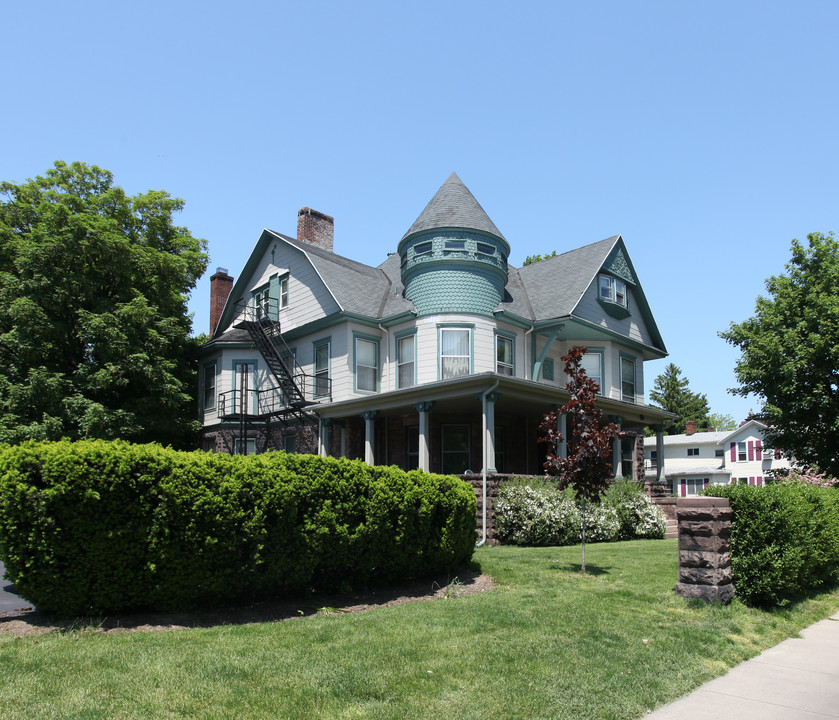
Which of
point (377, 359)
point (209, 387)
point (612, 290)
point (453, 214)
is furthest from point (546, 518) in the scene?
point (209, 387)

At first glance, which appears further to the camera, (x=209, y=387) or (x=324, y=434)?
(x=209, y=387)

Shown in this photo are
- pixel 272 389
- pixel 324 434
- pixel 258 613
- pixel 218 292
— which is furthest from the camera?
pixel 218 292

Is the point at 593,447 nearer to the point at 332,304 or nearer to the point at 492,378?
the point at 492,378

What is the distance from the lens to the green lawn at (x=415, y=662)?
15.9 ft

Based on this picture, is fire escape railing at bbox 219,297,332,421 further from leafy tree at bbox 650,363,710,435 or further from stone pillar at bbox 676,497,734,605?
leafy tree at bbox 650,363,710,435

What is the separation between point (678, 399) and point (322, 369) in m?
52.5

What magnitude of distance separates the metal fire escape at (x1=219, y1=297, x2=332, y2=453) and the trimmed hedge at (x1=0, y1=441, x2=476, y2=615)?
14.0 meters

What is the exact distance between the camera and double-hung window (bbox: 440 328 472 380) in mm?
21391

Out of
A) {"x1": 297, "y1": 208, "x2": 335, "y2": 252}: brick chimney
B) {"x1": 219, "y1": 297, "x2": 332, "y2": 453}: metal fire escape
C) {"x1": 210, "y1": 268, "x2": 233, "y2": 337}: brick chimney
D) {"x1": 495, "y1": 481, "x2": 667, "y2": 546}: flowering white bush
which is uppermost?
{"x1": 297, "y1": 208, "x2": 335, "y2": 252}: brick chimney

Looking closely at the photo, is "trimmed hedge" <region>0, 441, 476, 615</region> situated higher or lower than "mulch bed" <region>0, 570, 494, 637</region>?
higher

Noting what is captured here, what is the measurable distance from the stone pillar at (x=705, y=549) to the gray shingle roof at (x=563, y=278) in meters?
14.3

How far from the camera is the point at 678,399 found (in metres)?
67.4

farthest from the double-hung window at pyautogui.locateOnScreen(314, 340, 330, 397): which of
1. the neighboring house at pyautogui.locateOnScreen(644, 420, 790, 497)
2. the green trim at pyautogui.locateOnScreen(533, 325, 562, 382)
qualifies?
the neighboring house at pyautogui.locateOnScreen(644, 420, 790, 497)

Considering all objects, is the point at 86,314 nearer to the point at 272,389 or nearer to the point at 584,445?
the point at 272,389
